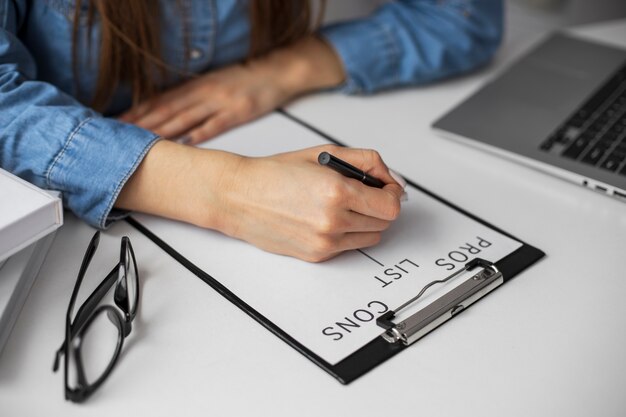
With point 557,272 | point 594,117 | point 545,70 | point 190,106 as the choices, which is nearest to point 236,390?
point 557,272

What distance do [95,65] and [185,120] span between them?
12cm

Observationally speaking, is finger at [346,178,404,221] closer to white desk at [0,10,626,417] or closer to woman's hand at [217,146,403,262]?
Result: woman's hand at [217,146,403,262]

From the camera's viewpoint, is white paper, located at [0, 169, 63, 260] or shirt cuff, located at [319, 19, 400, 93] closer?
white paper, located at [0, 169, 63, 260]

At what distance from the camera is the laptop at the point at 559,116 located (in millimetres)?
822

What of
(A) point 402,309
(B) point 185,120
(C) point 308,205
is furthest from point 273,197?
(B) point 185,120

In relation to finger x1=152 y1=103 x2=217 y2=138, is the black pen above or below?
above

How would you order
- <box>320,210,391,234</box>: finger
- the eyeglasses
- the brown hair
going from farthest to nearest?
the brown hair < <box>320,210,391,234</box>: finger < the eyeglasses

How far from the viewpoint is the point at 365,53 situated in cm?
101

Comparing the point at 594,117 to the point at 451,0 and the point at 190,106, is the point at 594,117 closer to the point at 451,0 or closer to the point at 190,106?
the point at 451,0

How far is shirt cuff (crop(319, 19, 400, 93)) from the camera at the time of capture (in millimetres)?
990

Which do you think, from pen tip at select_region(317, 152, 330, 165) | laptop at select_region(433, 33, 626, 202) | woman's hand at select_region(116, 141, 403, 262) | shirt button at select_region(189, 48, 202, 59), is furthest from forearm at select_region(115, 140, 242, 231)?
laptop at select_region(433, 33, 626, 202)

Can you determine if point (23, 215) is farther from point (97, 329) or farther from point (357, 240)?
point (357, 240)

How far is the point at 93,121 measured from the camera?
2.38ft

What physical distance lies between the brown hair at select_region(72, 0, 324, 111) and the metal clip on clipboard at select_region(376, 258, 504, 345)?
1.33ft
